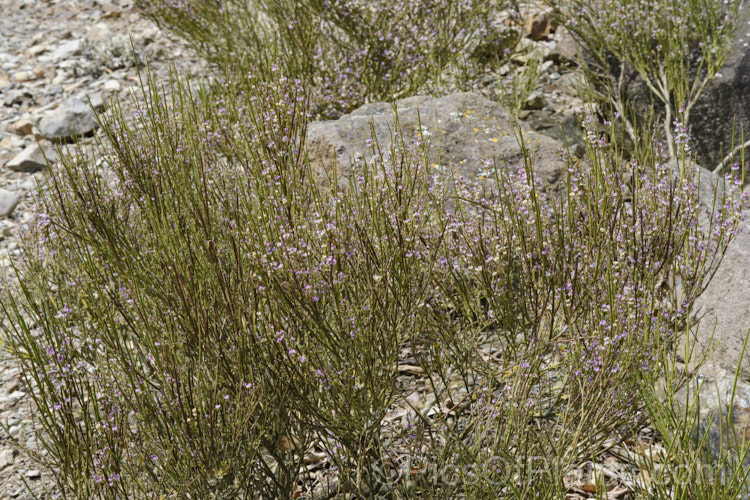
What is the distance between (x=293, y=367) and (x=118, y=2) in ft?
21.9

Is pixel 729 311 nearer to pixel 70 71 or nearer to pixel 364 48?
pixel 364 48

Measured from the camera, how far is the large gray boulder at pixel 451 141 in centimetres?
346

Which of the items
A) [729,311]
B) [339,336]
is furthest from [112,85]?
[729,311]

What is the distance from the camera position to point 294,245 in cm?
220

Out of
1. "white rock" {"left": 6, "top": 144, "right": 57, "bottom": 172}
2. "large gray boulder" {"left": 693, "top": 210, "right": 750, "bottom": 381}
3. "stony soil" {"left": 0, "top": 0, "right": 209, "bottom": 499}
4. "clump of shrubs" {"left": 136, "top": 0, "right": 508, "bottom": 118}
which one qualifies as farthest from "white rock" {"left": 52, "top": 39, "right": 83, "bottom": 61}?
"large gray boulder" {"left": 693, "top": 210, "right": 750, "bottom": 381}

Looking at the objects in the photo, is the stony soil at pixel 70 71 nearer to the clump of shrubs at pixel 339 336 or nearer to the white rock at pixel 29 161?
the white rock at pixel 29 161

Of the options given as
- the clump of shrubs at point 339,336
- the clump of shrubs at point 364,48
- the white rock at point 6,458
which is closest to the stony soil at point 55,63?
the clump of shrubs at point 364,48

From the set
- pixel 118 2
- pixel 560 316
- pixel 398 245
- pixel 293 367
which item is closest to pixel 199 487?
pixel 293 367

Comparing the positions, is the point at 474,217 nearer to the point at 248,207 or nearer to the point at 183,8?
the point at 248,207

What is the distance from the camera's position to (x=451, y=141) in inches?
142

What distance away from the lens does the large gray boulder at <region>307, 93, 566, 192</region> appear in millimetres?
3459

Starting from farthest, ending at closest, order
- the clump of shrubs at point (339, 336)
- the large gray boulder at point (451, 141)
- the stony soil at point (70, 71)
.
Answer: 1. the stony soil at point (70, 71)
2. the large gray boulder at point (451, 141)
3. the clump of shrubs at point (339, 336)

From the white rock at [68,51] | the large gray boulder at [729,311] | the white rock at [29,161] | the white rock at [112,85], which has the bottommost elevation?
the white rock at [29,161]

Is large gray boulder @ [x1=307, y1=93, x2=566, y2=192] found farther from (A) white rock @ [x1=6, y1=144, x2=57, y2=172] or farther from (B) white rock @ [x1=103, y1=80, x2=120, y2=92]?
(B) white rock @ [x1=103, y1=80, x2=120, y2=92]
